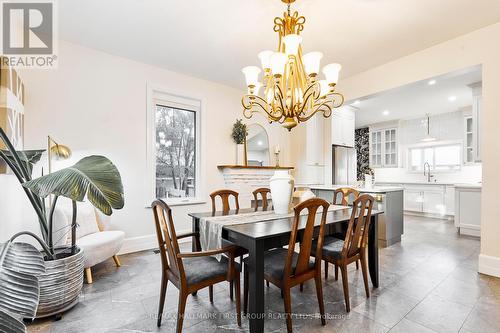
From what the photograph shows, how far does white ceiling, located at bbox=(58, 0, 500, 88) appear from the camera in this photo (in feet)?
7.51

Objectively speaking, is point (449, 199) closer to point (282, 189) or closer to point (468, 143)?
point (468, 143)

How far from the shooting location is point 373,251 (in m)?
2.36

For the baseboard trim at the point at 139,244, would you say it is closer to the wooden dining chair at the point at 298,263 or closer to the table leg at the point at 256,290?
the wooden dining chair at the point at 298,263

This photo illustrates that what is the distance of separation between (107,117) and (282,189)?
258 cm

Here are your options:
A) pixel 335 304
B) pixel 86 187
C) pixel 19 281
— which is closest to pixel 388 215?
pixel 335 304

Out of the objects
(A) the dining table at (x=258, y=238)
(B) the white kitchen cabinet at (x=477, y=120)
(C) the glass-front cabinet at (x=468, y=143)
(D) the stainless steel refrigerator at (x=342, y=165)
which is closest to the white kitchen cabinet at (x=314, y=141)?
(D) the stainless steel refrigerator at (x=342, y=165)

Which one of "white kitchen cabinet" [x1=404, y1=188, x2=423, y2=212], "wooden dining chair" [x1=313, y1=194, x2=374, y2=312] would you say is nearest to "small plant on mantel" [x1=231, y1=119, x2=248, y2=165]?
"wooden dining chair" [x1=313, y1=194, x2=374, y2=312]

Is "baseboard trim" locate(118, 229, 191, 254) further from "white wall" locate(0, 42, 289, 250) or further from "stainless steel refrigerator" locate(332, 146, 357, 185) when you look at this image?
"stainless steel refrigerator" locate(332, 146, 357, 185)

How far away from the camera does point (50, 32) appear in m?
2.70

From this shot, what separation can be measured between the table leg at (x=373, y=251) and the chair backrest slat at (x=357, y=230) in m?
0.26

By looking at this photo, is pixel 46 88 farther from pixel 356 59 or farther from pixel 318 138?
pixel 318 138

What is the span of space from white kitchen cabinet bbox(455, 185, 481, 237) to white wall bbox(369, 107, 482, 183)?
6.21 feet

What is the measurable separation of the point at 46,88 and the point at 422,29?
435 cm

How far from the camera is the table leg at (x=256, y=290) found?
148cm
